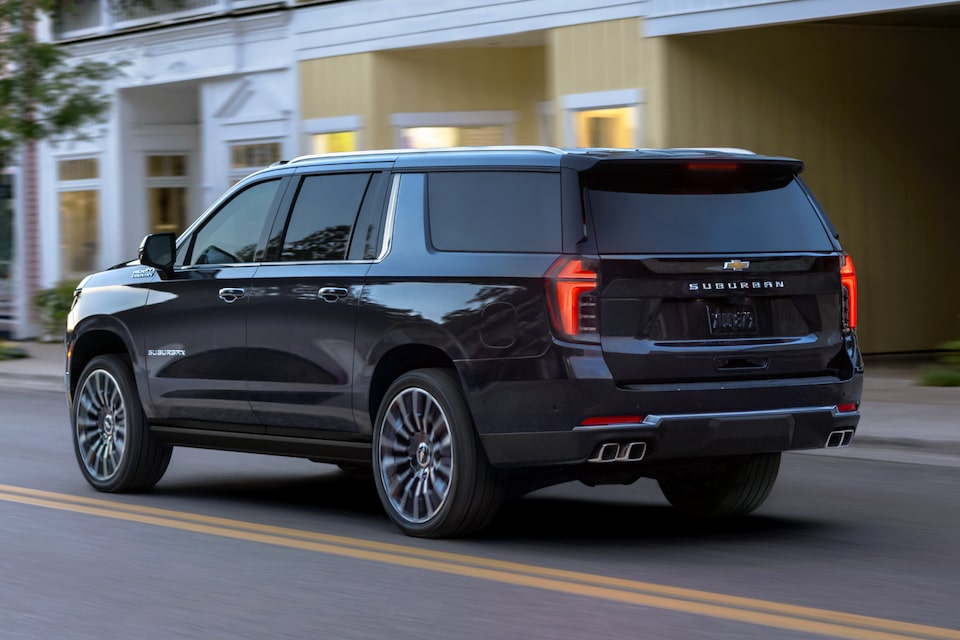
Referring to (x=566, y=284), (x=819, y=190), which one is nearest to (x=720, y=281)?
(x=566, y=284)

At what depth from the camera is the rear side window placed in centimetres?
743

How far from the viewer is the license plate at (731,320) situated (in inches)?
292

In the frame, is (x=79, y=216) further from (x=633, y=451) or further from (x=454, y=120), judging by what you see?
(x=633, y=451)

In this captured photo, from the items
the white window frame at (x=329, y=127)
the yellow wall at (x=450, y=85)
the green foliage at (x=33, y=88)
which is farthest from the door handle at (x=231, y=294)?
the green foliage at (x=33, y=88)

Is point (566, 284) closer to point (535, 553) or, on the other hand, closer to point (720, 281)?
point (720, 281)

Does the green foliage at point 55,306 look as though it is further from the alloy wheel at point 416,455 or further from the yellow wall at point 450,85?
the alloy wheel at point 416,455

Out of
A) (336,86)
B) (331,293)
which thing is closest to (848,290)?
(331,293)

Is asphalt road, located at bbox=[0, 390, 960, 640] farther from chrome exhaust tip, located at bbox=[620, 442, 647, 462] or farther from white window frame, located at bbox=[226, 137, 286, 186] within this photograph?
white window frame, located at bbox=[226, 137, 286, 186]

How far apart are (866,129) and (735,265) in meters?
12.0

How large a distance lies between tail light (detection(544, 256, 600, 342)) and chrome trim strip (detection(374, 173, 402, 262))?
3.76ft

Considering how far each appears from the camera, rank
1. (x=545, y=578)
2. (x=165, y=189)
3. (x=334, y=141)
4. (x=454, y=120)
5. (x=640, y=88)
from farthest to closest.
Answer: (x=165, y=189)
(x=334, y=141)
(x=454, y=120)
(x=640, y=88)
(x=545, y=578)

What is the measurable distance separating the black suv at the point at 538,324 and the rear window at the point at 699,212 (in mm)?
10

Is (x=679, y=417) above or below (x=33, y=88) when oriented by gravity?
below

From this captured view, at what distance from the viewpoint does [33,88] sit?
71.1ft
